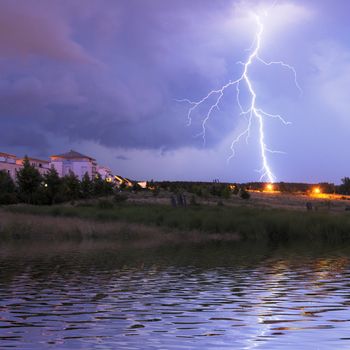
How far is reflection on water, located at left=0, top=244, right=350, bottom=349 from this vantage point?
34.2 feet

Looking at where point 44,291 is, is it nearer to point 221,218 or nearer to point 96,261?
point 96,261

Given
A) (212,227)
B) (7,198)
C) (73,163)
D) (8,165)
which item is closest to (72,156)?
(73,163)

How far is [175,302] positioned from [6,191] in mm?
64033

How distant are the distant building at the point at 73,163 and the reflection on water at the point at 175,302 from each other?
110896 mm

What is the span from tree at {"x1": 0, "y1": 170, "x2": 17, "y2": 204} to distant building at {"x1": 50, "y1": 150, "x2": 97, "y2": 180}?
55.6m

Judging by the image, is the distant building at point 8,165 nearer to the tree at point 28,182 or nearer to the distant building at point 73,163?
the distant building at point 73,163

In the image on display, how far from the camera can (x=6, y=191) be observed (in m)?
75.4

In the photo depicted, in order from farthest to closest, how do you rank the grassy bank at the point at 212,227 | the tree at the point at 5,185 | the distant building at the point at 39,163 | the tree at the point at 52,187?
the distant building at the point at 39,163, the tree at the point at 52,187, the tree at the point at 5,185, the grassy bank at the point at 212,227

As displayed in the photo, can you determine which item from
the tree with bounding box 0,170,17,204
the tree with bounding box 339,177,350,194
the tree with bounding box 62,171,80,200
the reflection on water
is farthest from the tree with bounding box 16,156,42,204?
the tree with bounding box 339,177,350,194

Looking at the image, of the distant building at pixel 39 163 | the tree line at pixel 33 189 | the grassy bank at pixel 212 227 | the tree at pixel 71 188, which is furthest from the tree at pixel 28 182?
the distant building at pixel 39 163

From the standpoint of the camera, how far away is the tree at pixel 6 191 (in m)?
71.7

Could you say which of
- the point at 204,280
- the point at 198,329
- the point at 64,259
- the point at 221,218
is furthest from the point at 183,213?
the point at 198,329

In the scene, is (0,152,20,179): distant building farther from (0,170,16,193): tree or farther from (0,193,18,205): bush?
(0,193,18,205): bush

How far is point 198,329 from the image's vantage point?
1130cm
